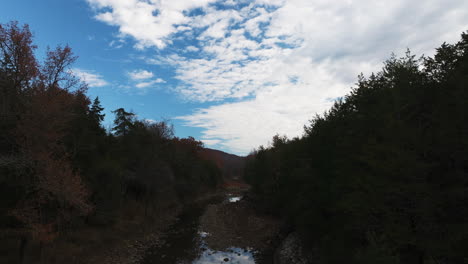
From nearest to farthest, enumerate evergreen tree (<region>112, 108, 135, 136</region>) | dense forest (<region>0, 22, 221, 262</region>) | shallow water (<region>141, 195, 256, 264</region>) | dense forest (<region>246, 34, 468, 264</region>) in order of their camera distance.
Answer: dense forest (<region>246, 34, 468, 264</region>)
dense forest (<region>0, 22, 221, 262</region>)
shallow water (<region>141, 195, 256, 264</region>)
evergreen tree (<region>112, 108, 135, 136</region>)

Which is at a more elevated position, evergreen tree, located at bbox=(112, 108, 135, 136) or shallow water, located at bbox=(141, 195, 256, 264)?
evergreen tree, located at bbox=(112, 108, 135, 136)

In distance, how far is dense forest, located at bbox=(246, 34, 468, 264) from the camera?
30.6 ft

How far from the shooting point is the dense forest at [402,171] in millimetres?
9328

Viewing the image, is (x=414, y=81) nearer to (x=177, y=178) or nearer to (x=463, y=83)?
(x=463, y=83)

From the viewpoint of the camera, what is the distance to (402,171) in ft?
34.2

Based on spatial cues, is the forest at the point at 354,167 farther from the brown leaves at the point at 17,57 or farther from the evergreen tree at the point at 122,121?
the evergreen tree at the point at 122,121

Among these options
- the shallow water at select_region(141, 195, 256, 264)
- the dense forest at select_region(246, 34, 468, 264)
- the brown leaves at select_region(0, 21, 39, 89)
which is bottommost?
the shallow water at select_region(141, 195, 256, 264)

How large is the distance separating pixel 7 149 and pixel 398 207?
18629mm

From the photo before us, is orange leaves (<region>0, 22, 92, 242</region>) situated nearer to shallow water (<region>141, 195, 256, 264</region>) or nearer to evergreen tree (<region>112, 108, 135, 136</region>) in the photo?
shallow water (<region>141, 195, 256, 264</region>)

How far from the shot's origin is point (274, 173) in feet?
109

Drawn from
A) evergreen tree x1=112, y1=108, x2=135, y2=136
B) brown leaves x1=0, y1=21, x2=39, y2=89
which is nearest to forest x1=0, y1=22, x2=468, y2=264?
brown leaves x1=0, y1=21, x2=39, y2=89

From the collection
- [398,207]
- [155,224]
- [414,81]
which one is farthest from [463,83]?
[155,224]

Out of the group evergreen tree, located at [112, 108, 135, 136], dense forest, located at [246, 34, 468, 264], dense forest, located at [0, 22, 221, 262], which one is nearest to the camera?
dense forest, located at [246, 34, 468, 264]

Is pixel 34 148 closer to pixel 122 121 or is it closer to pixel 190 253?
pixel 190 253
